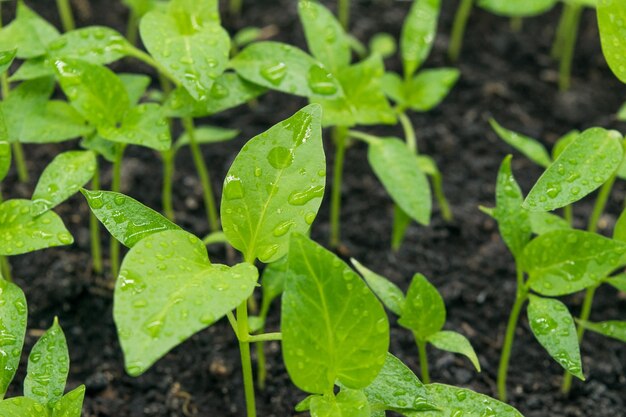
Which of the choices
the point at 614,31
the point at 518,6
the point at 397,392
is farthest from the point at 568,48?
the point at 397,392

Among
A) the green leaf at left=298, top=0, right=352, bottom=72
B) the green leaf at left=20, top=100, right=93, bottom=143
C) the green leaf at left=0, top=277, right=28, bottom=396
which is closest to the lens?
the green leaf at left=0, top=277, right=28, bottom=396

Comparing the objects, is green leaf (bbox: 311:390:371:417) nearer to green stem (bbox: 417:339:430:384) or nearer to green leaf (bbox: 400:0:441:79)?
green stem (bbox: 417:339:430:384)

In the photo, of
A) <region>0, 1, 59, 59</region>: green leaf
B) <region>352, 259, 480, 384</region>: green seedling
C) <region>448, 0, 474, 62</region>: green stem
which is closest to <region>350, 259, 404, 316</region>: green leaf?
<region>352, 259, 480, 384</region>: green seedling

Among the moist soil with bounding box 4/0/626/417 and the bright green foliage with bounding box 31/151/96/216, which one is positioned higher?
the bright green foliage with bounding box 31/151/96/216

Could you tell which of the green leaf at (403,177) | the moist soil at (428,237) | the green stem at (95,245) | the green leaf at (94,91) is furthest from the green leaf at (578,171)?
the green stem at (95,245)

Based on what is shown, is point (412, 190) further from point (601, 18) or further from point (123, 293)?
point (123, 293)

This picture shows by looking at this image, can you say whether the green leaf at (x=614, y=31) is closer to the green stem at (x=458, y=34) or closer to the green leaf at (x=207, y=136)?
the green leaf at (x=207, y=136)

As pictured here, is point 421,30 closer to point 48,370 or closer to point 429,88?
point 429,88
